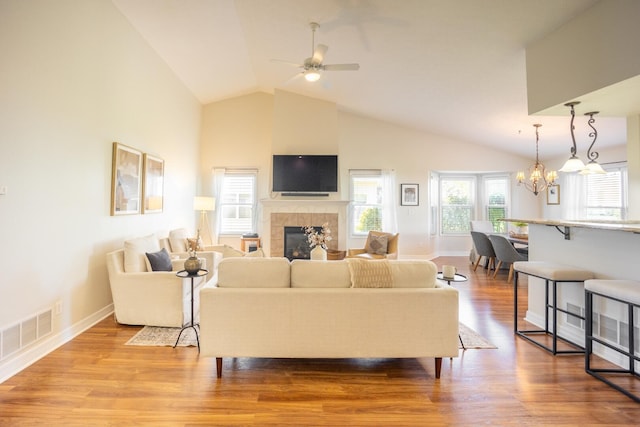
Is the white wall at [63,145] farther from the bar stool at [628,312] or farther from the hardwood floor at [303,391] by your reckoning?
the bar stool at [628,312]

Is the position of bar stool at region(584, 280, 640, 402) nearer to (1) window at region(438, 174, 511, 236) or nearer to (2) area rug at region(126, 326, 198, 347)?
(2) area rug at region(126, 326, 198, 347)

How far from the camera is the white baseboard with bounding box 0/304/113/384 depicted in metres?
2.38

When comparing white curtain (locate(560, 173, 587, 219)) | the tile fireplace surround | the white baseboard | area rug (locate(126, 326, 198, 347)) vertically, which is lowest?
area rug (locate(126, 326, 198, 347))

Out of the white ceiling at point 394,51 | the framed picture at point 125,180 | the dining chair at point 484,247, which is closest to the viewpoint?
the white ceiling at point 394,51

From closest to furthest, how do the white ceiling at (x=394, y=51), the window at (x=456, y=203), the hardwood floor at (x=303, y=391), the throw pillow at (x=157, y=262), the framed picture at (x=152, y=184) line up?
1. the hardwood floor at (x=303, y=391)
2. the white ceiling at (x=394, y=51)
3. the throw pillow at (x=157, y=262)
4. the framed picture at (x=152, y=184)
5. the window at (x=456, y=203)

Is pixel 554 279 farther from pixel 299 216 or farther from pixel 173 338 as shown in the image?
pixel 299 216

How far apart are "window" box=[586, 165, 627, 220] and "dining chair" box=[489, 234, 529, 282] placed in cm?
195

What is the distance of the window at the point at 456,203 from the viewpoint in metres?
8.19

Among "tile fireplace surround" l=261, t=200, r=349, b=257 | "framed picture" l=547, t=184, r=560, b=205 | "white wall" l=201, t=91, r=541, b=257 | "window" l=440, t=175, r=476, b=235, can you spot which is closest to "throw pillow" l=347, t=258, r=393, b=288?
"tile fireplace surround" l=261, t=200, r=349, b=257

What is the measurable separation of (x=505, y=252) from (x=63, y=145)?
6256 mm

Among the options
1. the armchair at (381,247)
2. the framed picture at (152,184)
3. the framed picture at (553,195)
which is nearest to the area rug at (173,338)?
the framed picture at (152,184)

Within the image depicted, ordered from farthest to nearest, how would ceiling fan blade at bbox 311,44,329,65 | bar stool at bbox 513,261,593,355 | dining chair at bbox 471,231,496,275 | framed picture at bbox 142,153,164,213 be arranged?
dining chair at bbox 471,231,496,275, framed picture at bbox 142,153,164,213, ceiling fan blade at bbox 311,44,329,65, bar stool at bbox 513,261,593,355

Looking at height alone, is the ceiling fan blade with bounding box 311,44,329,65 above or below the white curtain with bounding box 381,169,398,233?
above

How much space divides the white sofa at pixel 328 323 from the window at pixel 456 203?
6235 mm
